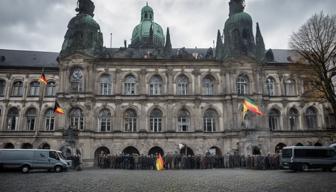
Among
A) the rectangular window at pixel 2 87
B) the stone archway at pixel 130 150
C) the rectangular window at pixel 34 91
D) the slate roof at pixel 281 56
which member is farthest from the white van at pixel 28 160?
the slate roof at pixel 281 56

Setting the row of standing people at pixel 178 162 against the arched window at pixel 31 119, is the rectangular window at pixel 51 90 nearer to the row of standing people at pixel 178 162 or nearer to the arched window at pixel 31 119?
the arched window at pixel 31 119

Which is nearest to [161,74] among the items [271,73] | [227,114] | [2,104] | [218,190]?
[227,114]

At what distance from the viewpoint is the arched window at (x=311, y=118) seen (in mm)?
39531

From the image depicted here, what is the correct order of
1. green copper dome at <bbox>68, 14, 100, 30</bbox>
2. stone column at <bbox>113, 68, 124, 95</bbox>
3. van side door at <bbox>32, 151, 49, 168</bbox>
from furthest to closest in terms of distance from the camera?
green copper dome at <bbox>68, 14, 100, 30</bbox> → stone column at <bbox>113, 68, 124, 95</bbox> → van side door at <bbox>32, 151, 49, 168</bbox>

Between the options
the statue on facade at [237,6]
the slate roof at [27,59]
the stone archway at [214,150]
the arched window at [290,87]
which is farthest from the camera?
the statue on facade at [237,6]

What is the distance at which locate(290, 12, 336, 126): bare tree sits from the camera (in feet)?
90.4

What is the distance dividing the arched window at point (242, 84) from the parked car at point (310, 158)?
586 inches

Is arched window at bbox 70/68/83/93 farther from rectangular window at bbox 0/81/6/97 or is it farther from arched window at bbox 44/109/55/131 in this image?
rectangular window at bbox 0/81/6/97

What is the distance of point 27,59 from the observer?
42.9 metres

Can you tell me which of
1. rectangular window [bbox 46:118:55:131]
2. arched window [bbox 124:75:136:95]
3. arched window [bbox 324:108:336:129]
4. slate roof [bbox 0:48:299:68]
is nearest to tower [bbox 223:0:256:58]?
slate roof [bbox 0:48:299:68]

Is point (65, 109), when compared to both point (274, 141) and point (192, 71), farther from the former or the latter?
point (274, 141)

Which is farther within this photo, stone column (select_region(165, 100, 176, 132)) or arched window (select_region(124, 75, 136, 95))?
arched window (select_region(124, 75, 136, 95))

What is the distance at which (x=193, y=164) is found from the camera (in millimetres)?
30047

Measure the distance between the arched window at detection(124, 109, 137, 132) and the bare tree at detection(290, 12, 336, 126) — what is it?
19446mm
